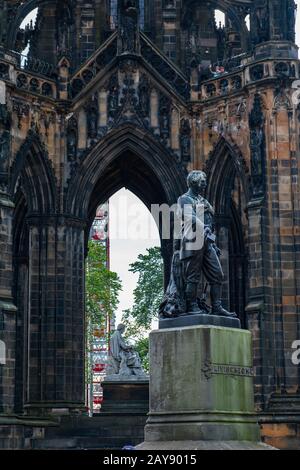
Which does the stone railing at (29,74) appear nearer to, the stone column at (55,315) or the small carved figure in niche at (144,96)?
the small carved figure in niche at (144,96)

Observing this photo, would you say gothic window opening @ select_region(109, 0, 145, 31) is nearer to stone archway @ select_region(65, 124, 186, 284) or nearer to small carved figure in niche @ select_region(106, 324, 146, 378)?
stone archway @ select_region(65, 124, 186, 284)

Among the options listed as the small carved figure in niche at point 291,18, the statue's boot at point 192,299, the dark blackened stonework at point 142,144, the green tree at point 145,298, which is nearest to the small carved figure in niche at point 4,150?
the dark blackened stonework at point 142,144

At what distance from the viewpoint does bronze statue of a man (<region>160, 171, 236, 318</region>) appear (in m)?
16.5

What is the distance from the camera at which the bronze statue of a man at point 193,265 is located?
54.1 ft

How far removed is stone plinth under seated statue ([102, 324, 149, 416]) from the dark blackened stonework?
3.22 feet

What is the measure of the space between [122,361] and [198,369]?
1673 cm

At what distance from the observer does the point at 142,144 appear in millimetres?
33688

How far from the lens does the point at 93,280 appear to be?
2180 inches

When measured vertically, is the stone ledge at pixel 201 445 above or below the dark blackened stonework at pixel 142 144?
below

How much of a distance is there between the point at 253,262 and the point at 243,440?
47.0 feet

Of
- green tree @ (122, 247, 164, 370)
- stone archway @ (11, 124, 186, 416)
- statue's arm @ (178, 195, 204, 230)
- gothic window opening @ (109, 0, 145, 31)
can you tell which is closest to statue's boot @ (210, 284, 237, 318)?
statue's arm @ (178, 195, 204, 230)

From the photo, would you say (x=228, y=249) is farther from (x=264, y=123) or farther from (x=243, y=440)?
(x=243, y=440)

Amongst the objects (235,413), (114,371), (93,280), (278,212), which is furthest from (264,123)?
(93,280)

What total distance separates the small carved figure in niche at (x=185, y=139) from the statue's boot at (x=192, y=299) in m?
17.4
